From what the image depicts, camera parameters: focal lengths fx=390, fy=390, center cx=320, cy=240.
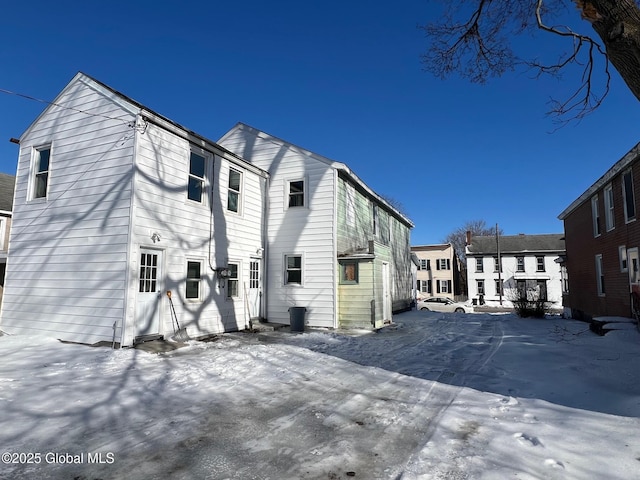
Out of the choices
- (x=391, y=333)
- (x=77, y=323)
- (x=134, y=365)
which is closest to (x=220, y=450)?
(x=134, y=365)

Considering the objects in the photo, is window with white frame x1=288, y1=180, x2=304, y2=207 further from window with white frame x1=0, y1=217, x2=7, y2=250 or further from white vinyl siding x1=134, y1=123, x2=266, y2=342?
window with white frame x1=0, y1=217, x2=7, y2=250

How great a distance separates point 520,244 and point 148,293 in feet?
134

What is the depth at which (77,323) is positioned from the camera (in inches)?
366

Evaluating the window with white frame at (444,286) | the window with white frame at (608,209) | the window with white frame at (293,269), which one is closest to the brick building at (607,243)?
the window with white frame at (608,209)

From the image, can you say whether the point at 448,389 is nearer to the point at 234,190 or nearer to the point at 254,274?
the point at 254,274

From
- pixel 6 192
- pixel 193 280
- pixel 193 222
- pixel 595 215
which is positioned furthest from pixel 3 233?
pixel 595 215

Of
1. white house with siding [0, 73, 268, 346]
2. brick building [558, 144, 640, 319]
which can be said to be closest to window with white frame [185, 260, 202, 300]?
white house with siding [0, 73, 268, 346]

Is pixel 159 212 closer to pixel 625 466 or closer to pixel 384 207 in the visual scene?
pixel 625 466

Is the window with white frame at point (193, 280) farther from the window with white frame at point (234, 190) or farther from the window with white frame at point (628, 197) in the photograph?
the window with white frame at point (628, 197)

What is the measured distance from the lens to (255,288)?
13.9m

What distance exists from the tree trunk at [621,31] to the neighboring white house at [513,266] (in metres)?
36.8

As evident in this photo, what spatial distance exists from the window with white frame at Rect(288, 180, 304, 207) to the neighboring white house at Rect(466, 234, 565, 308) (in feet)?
99.1

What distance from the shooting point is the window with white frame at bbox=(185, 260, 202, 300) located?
10802mm

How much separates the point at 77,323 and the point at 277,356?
496 cm
